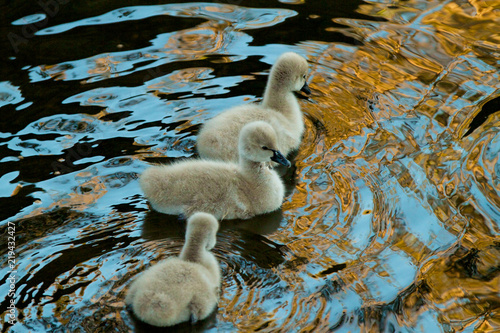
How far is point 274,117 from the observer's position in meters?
6.45

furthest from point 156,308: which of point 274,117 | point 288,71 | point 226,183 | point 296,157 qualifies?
point 288,71

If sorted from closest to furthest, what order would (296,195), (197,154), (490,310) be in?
(490,310), (296,195), (197,154)

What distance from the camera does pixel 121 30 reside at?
8359 millimetres

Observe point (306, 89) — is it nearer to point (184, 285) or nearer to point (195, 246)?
point (195, 246)

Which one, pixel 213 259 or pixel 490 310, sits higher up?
pixel 213 259

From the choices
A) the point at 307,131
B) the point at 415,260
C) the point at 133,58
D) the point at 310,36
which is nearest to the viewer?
the point at 415,260

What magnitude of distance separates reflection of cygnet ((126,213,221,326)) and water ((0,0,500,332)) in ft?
0.40

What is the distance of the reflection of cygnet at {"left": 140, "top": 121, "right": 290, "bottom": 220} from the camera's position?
17.7 ft

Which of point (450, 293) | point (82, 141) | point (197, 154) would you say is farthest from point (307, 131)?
point (450, 293)

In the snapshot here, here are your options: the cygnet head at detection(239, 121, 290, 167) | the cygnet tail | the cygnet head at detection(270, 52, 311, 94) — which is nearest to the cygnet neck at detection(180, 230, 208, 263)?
the cygnet tail

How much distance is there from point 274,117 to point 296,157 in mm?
398

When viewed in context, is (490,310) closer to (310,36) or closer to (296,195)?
(296,195)

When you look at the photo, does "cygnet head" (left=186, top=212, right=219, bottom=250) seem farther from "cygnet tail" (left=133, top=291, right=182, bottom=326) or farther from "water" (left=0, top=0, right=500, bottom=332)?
"cygnet tail" (left=133, top=291, right=182, bottom=326)

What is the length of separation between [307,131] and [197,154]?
1.08 m
